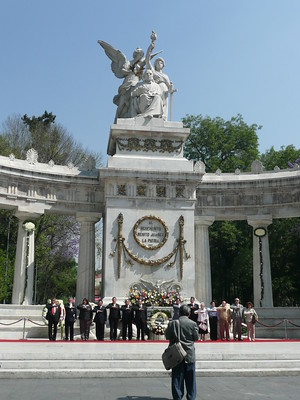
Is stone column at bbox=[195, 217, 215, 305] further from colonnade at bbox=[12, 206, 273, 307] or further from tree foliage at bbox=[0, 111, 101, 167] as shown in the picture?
tree foliage at bbox=[0, 111, 101, 167]

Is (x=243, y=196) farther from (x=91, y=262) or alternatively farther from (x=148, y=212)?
(x=91, y=262)

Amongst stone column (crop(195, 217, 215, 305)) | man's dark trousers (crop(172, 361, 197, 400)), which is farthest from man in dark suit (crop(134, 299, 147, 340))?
man's dark trousers (crop(172, 361, 197, 400))

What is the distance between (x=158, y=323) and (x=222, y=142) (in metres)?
33.1

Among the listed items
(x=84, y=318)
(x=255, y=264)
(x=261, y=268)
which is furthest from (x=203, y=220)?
(x=84, y=318)

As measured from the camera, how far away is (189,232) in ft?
91.8

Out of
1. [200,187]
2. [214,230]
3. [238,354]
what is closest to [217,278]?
[214,230]

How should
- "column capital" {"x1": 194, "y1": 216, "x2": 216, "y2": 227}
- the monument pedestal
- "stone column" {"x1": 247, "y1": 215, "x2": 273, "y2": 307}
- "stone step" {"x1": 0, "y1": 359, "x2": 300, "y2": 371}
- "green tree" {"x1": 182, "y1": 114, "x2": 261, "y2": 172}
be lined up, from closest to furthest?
"stone step" {"x1": 0, "y1": 359, "x2": 300, "y2": 371}
the monument pedestal
"stone column" {"x1": 247, "y1": 215, "x2": 273, "y2": 307}
"column capital" {"x1": 194, "y1": 216, "x2": 216, "y2": 227}
"green tree" {"x1": 182, "y1": 114, "x2": 261, "y2": 172}

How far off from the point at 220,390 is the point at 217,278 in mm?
37502

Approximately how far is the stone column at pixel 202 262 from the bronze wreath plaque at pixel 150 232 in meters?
4.89

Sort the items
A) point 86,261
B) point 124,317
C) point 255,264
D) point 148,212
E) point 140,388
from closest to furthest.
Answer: point 140,388 < point 124,317 < point 148,212 < point 86,261 < point 255,264

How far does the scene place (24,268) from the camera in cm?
2933

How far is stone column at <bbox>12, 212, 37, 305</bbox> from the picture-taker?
95.2 feet

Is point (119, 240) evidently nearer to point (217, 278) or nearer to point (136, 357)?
point (136, 357)

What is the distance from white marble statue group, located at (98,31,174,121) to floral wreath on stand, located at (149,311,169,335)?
12098mm
